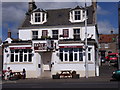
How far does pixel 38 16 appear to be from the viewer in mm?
38625

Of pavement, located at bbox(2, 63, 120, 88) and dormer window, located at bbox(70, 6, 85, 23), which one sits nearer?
pavement, located at bbox(2, 63, 120, 88)

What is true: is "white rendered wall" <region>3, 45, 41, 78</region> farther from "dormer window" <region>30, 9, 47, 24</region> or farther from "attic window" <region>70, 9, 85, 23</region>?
"attic window" <region>70, 9, 85, 23</region>

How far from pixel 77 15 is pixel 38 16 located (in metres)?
6.24

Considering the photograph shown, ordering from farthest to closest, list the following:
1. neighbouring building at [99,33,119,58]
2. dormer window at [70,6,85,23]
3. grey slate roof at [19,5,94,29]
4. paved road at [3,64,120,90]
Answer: neighbouring building at [99,33,119,58]
grey slate roof at [19,5,94,29]
dormer window at [70,6,85,23]
paved road at [3,64,120,90]

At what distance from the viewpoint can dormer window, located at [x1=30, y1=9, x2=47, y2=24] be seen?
126ft

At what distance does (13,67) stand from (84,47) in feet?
33.5

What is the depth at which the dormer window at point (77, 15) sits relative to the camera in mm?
36750

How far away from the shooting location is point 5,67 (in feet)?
112

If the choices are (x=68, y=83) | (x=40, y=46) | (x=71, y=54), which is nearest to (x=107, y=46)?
(x=71, y=54)

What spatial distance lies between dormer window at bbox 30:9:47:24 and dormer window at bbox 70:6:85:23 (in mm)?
4438

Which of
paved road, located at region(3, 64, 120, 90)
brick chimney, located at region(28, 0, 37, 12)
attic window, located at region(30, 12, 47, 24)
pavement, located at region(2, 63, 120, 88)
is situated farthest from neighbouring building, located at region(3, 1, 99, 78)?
paved road, located at region(3, 64, 120, 90)

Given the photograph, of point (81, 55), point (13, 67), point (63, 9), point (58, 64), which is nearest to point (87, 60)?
point (81, 55)

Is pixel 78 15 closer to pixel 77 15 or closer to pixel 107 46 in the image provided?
pixel 77 15

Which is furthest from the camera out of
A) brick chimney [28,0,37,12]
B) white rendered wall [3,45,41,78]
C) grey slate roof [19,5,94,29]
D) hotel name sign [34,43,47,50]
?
brick chimney [28,0,37,12]
